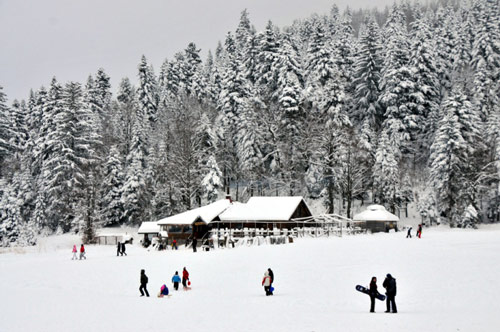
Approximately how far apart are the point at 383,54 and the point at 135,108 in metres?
41.8

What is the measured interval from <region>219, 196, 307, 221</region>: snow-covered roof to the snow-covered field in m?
8.31

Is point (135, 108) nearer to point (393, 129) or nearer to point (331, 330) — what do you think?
point (393, 129)

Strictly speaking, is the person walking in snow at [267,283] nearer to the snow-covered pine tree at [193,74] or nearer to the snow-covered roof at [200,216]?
the snow-covered roof at [200,216]

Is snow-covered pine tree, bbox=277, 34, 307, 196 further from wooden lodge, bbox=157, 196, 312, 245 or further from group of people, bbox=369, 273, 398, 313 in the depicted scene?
group of people, bbox=369, 273, 398, 313

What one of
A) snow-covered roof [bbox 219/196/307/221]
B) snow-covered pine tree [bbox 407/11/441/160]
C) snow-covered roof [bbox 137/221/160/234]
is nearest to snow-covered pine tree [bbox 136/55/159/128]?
snow-covered roof [bbox 137/221/160/234]

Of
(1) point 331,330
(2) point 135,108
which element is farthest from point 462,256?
(2) point 135,108

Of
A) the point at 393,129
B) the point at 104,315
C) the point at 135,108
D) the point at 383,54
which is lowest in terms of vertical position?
the point at 104,315

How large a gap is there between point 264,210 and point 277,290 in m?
23.8

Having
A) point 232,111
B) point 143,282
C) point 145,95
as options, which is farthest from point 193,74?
point 143,282

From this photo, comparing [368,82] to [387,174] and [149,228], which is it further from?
[149,228]

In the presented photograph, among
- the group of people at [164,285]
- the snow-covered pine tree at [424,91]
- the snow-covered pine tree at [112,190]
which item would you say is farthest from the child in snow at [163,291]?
the snow-covered pine tree at [424,91]

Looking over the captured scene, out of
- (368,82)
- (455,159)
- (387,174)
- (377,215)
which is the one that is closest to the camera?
(455,159)

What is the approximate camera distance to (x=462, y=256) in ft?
89.4

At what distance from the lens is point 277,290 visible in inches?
878
